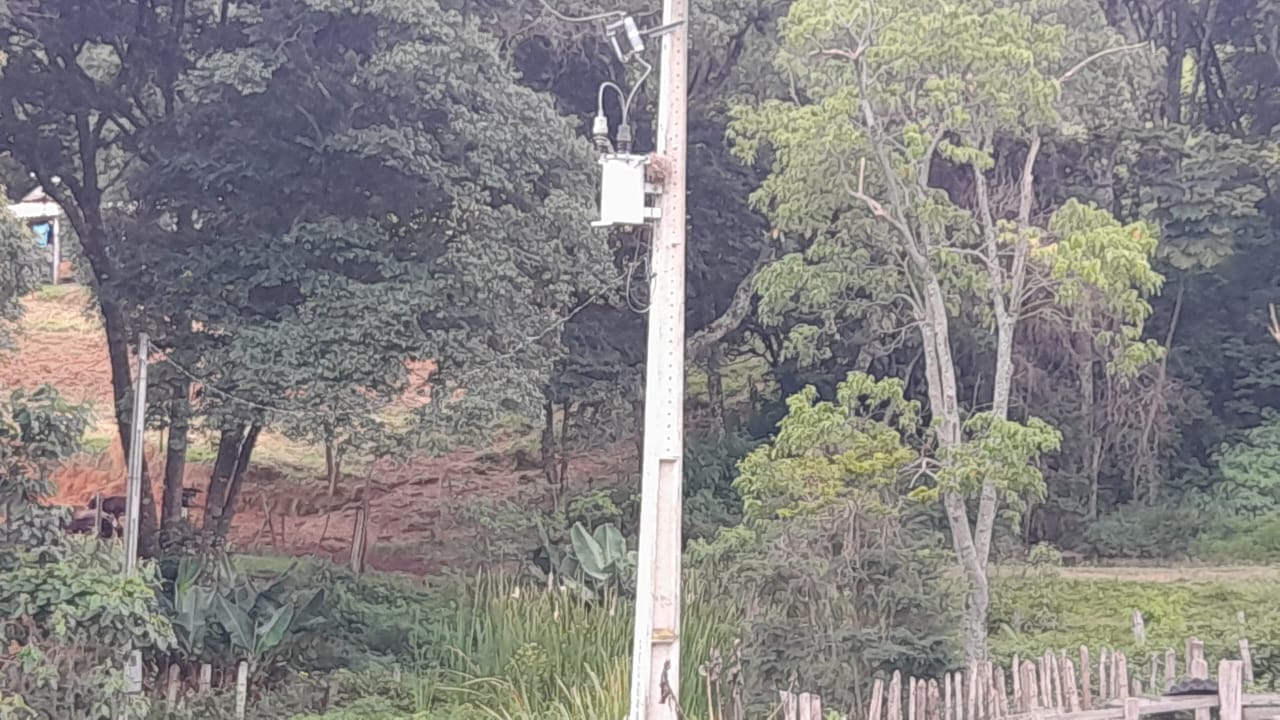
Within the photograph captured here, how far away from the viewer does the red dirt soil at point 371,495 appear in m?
12.8

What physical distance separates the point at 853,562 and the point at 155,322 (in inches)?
235

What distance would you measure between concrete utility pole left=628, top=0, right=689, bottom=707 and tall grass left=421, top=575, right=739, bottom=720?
81 cm

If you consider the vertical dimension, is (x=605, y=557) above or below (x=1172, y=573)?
above

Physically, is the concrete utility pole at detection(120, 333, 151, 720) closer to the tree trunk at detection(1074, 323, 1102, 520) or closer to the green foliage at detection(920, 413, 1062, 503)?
the green foliage at detection(920, 413, 1062, 503)

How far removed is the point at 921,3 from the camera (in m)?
7.19

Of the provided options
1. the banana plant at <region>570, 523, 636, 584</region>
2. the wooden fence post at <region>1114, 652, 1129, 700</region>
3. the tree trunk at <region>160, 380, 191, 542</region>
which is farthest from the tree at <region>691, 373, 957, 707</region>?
the tree trunk at <region>160, 380, 191, 542</region>

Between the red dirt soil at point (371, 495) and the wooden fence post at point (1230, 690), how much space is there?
7309 mm

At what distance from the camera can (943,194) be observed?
25.9 feet

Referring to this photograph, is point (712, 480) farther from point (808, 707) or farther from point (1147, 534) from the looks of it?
point (808, 707)

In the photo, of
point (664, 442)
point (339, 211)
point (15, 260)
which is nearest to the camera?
point (664, 442)

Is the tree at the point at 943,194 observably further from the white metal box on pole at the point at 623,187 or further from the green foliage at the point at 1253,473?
the green foliage at the point at 1253,473

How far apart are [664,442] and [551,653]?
2.71m

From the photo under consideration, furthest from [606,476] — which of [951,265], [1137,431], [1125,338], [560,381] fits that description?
[1125,338]

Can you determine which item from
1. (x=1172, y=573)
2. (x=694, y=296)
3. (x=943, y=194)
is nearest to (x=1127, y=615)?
(x=1172, y=573)
